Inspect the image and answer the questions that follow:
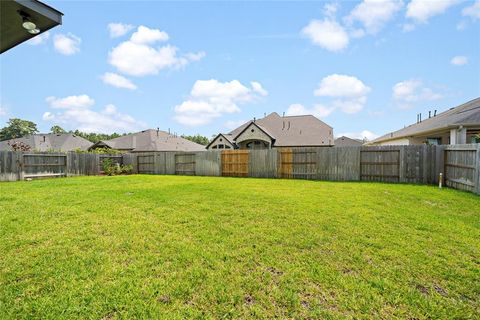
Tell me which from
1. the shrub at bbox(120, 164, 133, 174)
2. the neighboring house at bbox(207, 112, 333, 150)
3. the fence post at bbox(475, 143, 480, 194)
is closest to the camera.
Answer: the fence post at bbox(475, 143, 480, 194)

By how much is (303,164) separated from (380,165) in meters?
3.70

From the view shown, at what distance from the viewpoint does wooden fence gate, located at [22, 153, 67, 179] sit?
13117 mm

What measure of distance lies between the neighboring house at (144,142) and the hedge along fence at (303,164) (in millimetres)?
9578

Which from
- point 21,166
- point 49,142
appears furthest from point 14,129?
point 21,166

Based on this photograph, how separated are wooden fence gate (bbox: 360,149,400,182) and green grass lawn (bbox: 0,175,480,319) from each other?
6.27 metres

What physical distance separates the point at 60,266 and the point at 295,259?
112 inches

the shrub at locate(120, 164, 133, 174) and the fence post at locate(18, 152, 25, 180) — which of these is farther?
the shrub at locate(120, 164, 133, 174)

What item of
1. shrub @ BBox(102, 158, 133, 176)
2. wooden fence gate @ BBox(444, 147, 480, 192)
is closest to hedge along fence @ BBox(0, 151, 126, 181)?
shrub @ BBox(102, 158, 133, 176)

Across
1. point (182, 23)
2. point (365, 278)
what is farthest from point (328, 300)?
point (182, 23)

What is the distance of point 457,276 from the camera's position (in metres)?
2.56

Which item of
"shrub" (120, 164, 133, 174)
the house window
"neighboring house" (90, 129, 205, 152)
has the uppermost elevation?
"neighboring house" (90, 129, 205, 152)

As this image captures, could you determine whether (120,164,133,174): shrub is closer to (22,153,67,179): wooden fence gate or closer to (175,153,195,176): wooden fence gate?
(22,153,67,179): wooden fence gate

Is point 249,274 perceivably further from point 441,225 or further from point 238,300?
point 441,225

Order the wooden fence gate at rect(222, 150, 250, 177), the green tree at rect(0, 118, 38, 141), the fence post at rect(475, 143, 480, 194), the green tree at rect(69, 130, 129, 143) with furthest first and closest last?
the green tree at rect(69, 130, 129, 143)
the green tree at rect(0, 118, 38, 141)
the wooden fence gate at rect(222, 150, 250, 177)
the fence post at rect(475, 143, 480, 194)
